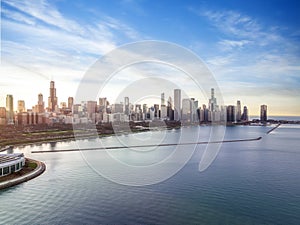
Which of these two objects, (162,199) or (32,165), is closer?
(162,199)

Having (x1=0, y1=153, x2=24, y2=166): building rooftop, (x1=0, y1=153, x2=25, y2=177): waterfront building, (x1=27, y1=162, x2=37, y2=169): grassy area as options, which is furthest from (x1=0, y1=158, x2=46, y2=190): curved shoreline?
(x1=0, y1=153, x2=24, y2=166): building rooftop

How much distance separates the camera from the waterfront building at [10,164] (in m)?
11.4

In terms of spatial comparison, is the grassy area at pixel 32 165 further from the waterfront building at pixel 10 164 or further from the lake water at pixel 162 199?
the lake water at pixel 162 199

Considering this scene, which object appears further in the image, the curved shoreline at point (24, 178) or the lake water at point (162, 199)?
the curved shoreline at point (24, 178)

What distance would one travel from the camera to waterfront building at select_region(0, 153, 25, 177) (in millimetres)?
11352

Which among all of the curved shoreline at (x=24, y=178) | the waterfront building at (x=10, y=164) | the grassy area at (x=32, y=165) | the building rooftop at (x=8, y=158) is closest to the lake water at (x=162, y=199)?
the curved shoreline at (x=24, y=178)

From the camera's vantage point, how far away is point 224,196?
9.60 meters

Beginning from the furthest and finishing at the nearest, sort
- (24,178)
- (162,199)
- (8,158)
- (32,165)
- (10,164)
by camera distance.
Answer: (32,165)
(8,158)
(10,164)
(24,178)
(162,199)

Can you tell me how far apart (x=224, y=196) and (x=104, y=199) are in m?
4.34

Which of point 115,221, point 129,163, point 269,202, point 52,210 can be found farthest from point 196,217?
point 129,163

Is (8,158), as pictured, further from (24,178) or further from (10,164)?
(24,178)

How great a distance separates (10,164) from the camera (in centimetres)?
1177

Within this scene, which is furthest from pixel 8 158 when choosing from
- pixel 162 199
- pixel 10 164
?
pixel 162 199

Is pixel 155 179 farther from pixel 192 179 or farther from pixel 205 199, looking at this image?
pixel 205 199
